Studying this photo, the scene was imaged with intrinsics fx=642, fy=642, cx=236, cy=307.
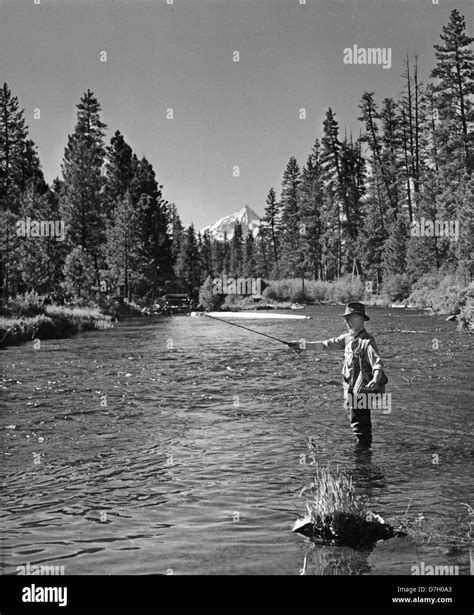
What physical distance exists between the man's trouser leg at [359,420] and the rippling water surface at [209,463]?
0.20m

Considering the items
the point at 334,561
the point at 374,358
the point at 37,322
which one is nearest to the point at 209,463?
the point at 374,358

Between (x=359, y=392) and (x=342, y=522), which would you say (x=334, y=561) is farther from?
(x=359, y=392)

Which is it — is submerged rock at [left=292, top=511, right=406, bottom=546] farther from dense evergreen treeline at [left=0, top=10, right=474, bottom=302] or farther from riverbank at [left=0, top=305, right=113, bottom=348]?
dense evergreen treeline at [left=0, top=10, right=474, bottom=302]

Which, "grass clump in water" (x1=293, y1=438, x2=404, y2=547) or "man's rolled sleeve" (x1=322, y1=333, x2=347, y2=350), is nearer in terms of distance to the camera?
"grass clump in water" (x1=293, y1=438, x2=404, y2=547)

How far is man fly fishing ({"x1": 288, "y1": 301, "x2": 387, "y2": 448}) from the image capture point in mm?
8320

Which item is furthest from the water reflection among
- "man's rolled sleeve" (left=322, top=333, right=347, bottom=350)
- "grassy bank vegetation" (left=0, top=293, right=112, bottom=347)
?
"grassy bank vegetation" (left=0, top=293, right=112, bottom=347)

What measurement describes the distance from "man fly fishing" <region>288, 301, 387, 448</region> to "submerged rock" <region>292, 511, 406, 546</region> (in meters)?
2.82

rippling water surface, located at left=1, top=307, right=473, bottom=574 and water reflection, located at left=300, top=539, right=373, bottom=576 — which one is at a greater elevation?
water reflection, located at left=300, top=539, right=373, bottom=576

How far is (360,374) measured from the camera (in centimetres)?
855

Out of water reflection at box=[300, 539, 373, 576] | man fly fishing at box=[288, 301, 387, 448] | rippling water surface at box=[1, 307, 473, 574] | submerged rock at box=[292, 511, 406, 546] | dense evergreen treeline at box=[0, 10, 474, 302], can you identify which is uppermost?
dense evergreen treeline at box=[0, 10, 474, 302]

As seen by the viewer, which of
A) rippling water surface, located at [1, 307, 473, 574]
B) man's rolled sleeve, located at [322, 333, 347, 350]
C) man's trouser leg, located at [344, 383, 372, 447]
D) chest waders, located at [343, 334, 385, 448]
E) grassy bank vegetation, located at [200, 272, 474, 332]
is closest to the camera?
rippling water surface, located at [1, 307, 473, 574]

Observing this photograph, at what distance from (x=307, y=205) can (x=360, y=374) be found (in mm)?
78802

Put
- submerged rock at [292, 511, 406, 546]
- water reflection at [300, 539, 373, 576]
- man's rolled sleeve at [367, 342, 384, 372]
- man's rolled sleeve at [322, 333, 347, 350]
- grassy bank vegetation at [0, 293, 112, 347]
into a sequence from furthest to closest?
grassy bank vegetation at [0, 293, 112, 347] < man's rolled sleeve at [322, 333, 347, 350] < man's rolled sleeve at [367, 342, 384, 372] < submerged rock at [292, 511, 406, 546] < water reflection at [300, 539, 373, 576]
